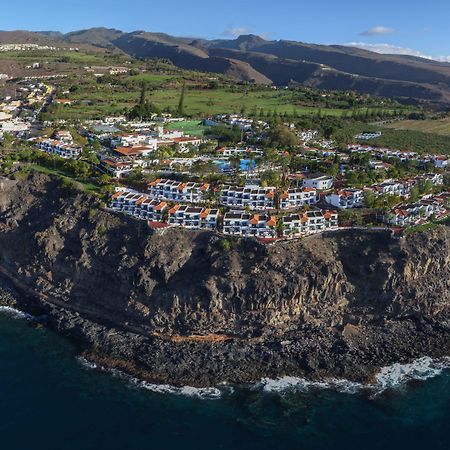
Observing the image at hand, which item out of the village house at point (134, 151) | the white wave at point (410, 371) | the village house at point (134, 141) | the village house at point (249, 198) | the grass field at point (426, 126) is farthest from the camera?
the grass field at point (426, 126)

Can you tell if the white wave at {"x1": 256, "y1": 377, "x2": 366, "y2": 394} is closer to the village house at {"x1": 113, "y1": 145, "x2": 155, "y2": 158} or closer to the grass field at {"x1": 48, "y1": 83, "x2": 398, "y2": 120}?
the village house at {"x1": 113, "y1": 145, "x2": 155, "y2": 158}

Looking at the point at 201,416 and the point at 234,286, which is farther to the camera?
the point at 234,286

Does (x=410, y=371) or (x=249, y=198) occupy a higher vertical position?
(x=249, y=198)

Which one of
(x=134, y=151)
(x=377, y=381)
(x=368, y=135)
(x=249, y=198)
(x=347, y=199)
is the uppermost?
(x=368, y=135)

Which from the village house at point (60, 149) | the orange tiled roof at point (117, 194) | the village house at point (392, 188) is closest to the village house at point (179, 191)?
the orange tiled roof at point (117, 194)

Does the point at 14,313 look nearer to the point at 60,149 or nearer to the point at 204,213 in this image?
the point at 204,213

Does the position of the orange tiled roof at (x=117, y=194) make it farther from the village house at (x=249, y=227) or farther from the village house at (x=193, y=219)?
the village house at (x=249, y=227)

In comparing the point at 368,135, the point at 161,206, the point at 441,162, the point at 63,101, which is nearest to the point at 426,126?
the point at 368,135
